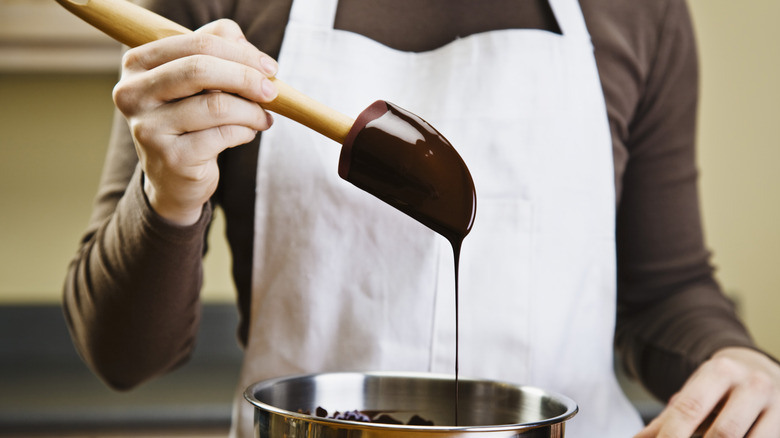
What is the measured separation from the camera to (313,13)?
2.76 ft

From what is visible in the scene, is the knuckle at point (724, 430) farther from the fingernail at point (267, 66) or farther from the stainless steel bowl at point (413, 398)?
the fingernail at point (267, 66)

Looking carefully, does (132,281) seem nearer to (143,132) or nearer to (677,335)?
(143,132)

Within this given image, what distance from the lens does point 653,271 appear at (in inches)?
38.1

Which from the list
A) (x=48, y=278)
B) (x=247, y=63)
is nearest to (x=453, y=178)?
(x=247, y=63)

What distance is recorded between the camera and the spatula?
56 centimetres

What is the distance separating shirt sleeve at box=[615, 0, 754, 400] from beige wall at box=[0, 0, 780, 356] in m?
0.96

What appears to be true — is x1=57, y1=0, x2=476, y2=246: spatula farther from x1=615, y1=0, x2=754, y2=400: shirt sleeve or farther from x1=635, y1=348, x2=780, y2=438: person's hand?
x1=615, y1=0, x2=754, y2=400: shirt sleeve

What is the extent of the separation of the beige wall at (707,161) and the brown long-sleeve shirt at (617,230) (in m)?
0.95

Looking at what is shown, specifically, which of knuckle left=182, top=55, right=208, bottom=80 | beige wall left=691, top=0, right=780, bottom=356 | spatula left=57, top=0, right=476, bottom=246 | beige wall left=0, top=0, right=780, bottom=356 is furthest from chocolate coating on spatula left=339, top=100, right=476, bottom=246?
beige wall left=691, top=0, right=780, bottom=356

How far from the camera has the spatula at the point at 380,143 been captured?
557 millimetres

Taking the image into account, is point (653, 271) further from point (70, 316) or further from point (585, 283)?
point (70, 316)

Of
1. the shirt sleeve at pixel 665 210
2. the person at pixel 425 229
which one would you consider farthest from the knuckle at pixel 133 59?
the shirt sleeve at pixel 665 210

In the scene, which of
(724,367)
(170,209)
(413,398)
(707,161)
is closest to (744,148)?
(707,161)

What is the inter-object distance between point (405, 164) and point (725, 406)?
37 centimetres
